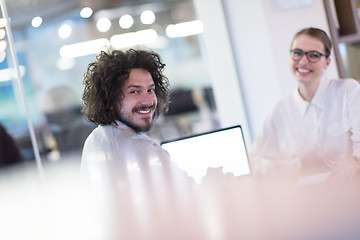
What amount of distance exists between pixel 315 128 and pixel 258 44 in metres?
0.47

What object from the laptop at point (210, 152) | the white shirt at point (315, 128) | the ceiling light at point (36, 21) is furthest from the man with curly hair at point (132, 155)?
the ceiling light at point (36, 21)

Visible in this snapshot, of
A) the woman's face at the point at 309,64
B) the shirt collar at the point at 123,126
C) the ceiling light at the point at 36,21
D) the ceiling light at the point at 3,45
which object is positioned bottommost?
the shirt collar at the point at 123,126

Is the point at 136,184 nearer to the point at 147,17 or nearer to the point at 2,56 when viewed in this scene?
the point at 2,56

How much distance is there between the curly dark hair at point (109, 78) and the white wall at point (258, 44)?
806 millimetres

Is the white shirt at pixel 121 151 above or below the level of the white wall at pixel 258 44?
below

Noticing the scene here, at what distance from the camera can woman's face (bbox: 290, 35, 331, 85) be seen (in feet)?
5.42

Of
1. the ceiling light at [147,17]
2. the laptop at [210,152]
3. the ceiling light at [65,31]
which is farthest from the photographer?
the ceiling light at [147,17]

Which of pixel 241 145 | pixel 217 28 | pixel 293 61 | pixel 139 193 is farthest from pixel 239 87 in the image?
pixel 139 193

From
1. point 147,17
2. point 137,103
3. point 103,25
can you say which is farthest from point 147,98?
point 147,17

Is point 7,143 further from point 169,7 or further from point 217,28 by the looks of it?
point 169,7

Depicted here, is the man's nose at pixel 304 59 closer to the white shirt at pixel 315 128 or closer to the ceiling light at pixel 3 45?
the white shirt at pixel 315 128

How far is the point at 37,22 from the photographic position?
2.56 metres

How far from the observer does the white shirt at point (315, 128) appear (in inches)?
63.0

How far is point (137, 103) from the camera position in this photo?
48.2 inches
